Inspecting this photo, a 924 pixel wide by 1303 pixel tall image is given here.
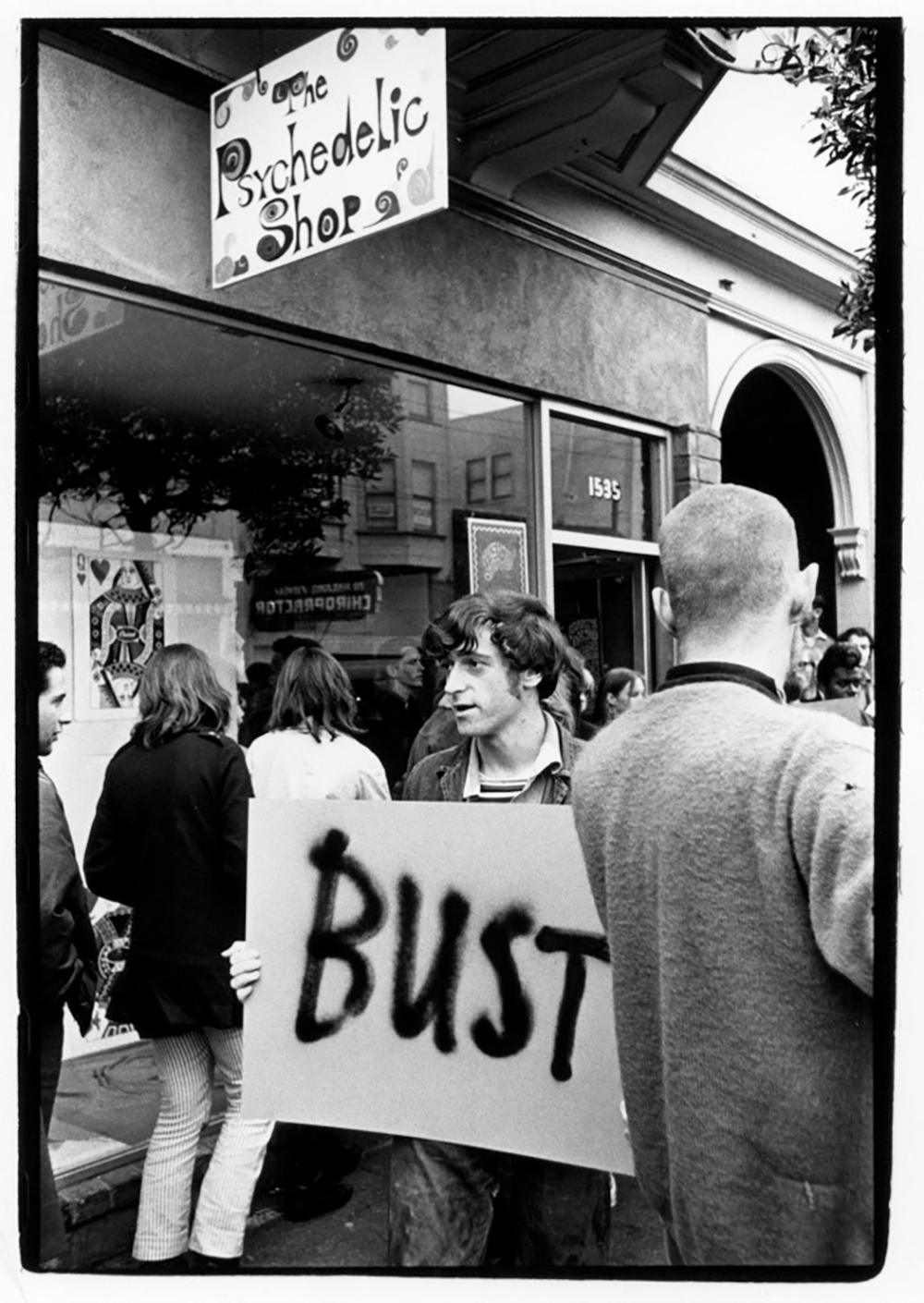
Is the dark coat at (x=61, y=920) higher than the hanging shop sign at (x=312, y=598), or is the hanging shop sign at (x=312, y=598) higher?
the hanging shop sign at (x=312, y=598)

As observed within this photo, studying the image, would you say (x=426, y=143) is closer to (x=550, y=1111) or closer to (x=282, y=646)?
(x=282, y=646)

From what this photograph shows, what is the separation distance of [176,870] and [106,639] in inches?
30.2

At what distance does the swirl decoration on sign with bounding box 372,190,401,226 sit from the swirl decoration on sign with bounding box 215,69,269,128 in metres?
0.45

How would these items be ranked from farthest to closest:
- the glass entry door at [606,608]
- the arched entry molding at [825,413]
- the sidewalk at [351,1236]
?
the glass entry door at [606,608] → the arched entry molding at [825,413] → the sidewalk at [351,1236]

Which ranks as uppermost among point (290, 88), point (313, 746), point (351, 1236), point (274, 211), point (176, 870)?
point (290, 88)

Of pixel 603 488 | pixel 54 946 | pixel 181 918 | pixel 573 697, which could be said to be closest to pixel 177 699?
pixel 181 918

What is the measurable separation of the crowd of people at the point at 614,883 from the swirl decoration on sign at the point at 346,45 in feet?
4.46

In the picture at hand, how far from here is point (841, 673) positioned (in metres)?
2.99

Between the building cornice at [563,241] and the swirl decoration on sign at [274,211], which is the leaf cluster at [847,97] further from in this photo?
the swirl decoration on sign at [274,211]

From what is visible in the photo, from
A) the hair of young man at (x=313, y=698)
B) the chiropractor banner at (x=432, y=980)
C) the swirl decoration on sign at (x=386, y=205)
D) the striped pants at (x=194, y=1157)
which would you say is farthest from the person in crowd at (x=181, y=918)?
the swirl decoration on sign at (x=386, y=205)

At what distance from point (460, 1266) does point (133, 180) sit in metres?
2.96

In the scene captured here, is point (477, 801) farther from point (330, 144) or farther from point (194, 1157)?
point (330, 144)

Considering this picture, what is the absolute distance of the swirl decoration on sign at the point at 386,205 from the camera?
2.90 meters

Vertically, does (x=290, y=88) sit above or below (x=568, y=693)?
above
